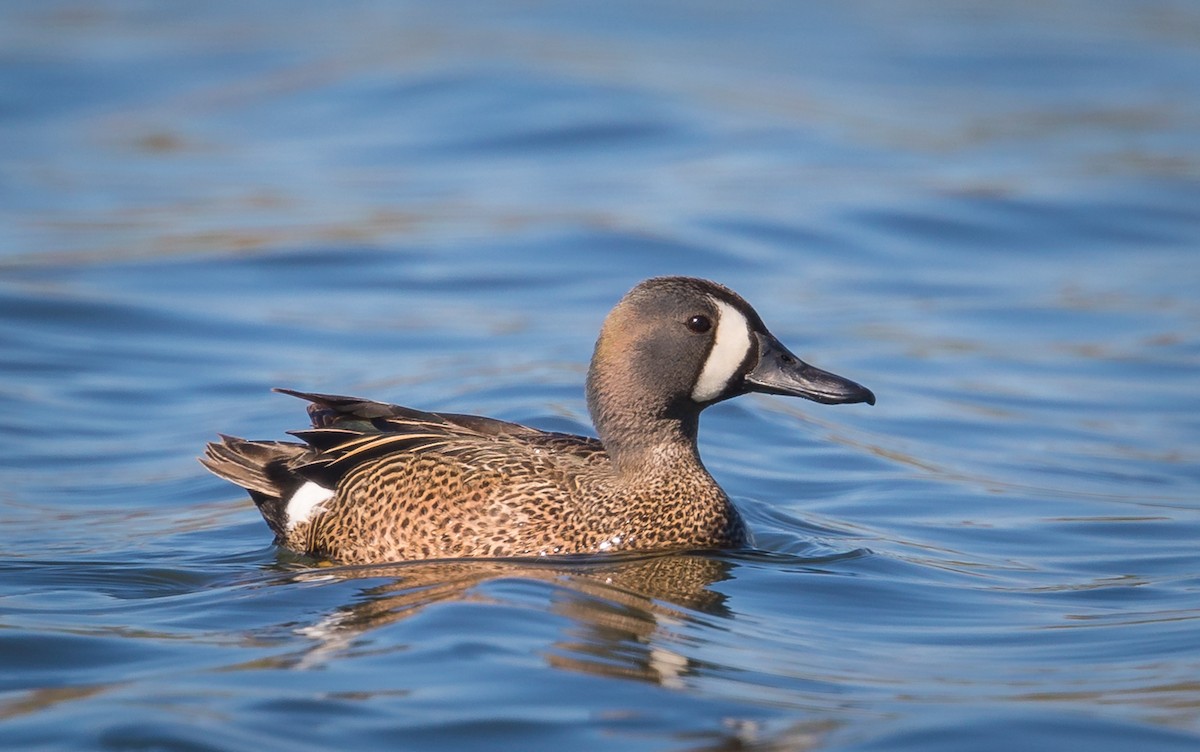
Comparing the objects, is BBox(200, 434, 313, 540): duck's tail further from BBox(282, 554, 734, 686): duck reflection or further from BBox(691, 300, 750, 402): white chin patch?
BBox(691, 300, 750, 402): white chin patch

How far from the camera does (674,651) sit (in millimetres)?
6559

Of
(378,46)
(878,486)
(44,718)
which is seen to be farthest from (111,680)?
(378,46)

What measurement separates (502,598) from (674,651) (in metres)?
0.80

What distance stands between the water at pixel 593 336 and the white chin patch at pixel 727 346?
82cm

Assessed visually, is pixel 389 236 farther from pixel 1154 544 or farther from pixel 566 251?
pixel 1154 544

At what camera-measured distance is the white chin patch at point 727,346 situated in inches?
304

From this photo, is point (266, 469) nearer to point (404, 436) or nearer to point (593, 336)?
point (404, 436)

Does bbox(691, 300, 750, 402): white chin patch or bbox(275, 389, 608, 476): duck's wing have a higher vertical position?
bbox(691, 300, 750, 402): white chin patch

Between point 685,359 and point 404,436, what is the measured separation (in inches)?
51.3

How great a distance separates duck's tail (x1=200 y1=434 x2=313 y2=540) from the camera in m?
8.27

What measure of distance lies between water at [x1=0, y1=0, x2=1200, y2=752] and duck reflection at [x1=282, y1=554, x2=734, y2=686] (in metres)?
0.03

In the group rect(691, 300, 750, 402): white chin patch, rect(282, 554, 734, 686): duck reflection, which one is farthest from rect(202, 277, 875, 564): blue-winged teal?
rect(282, 554, 734, 686): duck reflection

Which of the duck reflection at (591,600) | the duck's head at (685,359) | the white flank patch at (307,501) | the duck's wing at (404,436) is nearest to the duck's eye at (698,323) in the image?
the duck's head at (685,359)

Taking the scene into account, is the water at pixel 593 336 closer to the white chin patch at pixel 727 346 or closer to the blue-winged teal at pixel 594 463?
the blue-winged teal at pixel 594 463
